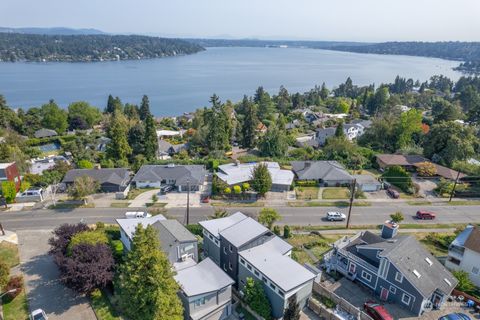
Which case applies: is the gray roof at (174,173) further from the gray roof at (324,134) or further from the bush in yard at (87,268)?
the gray roof at (324,134)

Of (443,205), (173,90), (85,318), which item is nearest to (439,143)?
(443,205)

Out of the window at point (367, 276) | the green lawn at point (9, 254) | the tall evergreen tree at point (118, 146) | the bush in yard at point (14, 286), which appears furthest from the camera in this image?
the tall evergreen tree at point (118, 146)

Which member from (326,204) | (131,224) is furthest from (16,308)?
(326,204)

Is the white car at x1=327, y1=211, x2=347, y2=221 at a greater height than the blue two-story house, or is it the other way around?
the blue two-story house

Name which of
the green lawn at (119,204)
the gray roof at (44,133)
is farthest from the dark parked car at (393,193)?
the gray roof at (44,133)

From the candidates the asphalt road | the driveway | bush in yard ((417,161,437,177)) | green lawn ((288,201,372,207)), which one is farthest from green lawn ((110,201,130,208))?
bush in yard ((417,161,437,177))

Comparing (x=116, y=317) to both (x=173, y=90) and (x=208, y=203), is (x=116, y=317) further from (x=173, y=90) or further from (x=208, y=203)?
(x=173, y=90)

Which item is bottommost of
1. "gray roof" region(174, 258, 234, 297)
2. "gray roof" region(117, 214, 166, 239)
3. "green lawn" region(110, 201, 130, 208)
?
"green lawn" region(110, 201, 130, 208)

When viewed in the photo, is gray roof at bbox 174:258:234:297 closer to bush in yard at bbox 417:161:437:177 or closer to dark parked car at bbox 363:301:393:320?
dark parked car at bbox 363:301:393:320
